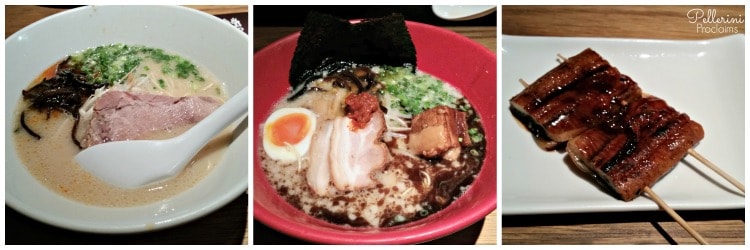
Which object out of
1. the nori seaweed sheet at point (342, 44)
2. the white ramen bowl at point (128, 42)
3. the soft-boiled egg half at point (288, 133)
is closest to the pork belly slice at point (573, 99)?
the nori seaweed sheet at point (342, 44)

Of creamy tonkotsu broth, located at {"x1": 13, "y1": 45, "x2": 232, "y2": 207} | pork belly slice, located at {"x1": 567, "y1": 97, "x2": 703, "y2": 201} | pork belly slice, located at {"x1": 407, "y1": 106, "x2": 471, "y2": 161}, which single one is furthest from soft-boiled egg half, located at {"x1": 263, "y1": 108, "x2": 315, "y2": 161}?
pork belly slice, located at {"x1": 567, "y1": 97, "x2": 703, "y2": 201}

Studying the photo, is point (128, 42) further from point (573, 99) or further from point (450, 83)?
point (573, 99)

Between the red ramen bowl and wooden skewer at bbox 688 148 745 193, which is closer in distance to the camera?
the red ramen bowl

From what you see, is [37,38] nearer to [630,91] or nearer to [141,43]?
[141,43]

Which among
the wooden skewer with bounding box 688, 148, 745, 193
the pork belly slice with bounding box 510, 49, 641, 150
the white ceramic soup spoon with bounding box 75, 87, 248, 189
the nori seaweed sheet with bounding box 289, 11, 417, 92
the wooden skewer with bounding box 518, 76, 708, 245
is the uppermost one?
the nori seaweed sheet with bounding box 289, 11, 417, 92

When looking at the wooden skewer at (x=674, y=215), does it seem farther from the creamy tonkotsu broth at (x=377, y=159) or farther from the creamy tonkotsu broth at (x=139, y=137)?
the creamy tonkotsu broth at (x=139, y=137)

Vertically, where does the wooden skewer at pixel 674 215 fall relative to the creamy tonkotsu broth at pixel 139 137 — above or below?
below

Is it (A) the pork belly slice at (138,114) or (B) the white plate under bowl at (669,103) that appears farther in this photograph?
(B) the white plate under bowl at (669,103)

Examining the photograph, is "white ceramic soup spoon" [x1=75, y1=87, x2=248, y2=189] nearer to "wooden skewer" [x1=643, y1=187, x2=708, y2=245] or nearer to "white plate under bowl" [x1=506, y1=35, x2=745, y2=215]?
"white plate under bowl" [x1=506, y1=35, x2=745, y2=215]
